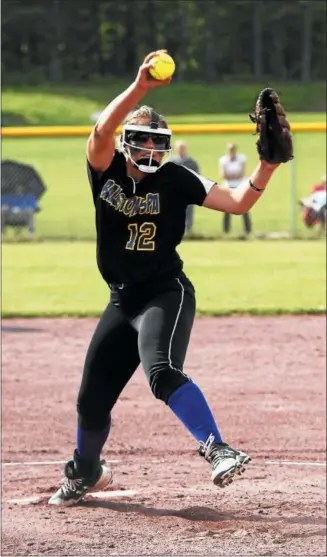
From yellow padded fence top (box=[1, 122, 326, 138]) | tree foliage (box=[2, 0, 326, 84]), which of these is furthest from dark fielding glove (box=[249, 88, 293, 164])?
tree foliage (box=[2, 0, 326, 84])

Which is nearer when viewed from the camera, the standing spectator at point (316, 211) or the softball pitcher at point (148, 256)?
the softball pitcher at point (148, 256)

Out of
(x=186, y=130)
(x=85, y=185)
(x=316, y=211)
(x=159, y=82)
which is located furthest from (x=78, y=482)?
(x=85, y=185)

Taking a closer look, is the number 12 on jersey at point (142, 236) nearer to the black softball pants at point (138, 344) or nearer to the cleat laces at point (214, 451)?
the black softball pants at point (138, 344)

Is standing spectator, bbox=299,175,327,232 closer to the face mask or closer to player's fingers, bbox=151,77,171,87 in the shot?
the face mask

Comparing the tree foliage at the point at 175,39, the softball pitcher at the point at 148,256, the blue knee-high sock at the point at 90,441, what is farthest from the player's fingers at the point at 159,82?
the tree foliage at the point at 175,39

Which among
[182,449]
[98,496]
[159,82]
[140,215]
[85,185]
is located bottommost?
[85,185]

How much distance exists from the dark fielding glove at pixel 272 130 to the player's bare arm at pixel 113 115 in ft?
1.70

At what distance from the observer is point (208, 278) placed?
14.2m

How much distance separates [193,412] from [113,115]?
4.14 ft

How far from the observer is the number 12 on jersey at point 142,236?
518cm

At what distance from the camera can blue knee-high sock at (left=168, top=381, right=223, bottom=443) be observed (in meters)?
4.95

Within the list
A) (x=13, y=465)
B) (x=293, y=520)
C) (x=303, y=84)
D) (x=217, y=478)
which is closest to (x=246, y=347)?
(x=13, y=465)

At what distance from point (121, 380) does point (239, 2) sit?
3801 cm

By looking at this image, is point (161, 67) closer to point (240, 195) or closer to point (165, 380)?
point (240, 195)
